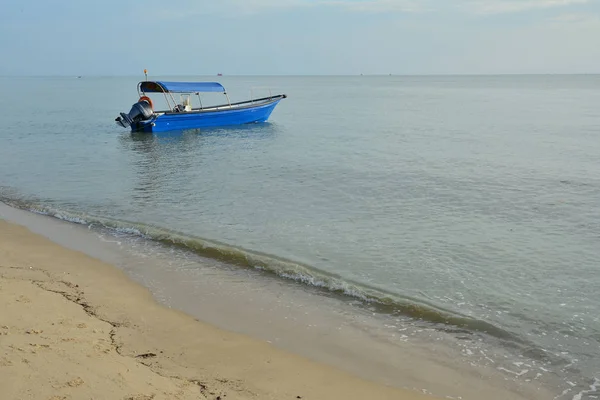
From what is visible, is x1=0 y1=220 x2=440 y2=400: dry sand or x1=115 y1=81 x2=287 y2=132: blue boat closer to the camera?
x1=0 y1=220 x2=440 y2=400: dry sand

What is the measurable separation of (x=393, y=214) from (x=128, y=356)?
7977 millimetres

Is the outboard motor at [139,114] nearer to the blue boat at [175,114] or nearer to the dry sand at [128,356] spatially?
the blue boat at [175,114]

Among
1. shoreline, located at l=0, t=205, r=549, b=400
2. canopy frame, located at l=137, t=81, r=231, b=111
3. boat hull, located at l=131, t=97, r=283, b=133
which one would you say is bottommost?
shoreline, located at l=0, t=205, r=549, b=400

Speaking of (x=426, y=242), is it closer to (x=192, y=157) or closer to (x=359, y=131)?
(x=192, y=157)

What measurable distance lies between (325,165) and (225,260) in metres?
10.4

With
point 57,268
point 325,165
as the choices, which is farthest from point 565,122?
point 57,268

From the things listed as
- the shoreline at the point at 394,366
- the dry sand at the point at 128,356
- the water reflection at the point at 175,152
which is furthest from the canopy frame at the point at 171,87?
the shoreline at the point at 394,366

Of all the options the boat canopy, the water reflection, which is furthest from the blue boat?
the water reflection

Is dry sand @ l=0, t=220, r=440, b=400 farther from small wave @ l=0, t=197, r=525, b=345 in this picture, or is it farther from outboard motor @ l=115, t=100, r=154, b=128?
outboard motor @ l=115, t=100, r=154, b=128

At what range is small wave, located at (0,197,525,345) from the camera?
670 centimetres

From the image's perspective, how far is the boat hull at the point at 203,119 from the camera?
90.7ft

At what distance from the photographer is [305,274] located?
26.8 ft

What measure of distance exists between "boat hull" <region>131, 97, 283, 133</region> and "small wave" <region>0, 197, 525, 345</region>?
53.9 feet

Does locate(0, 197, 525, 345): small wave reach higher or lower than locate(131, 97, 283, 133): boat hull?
lower
